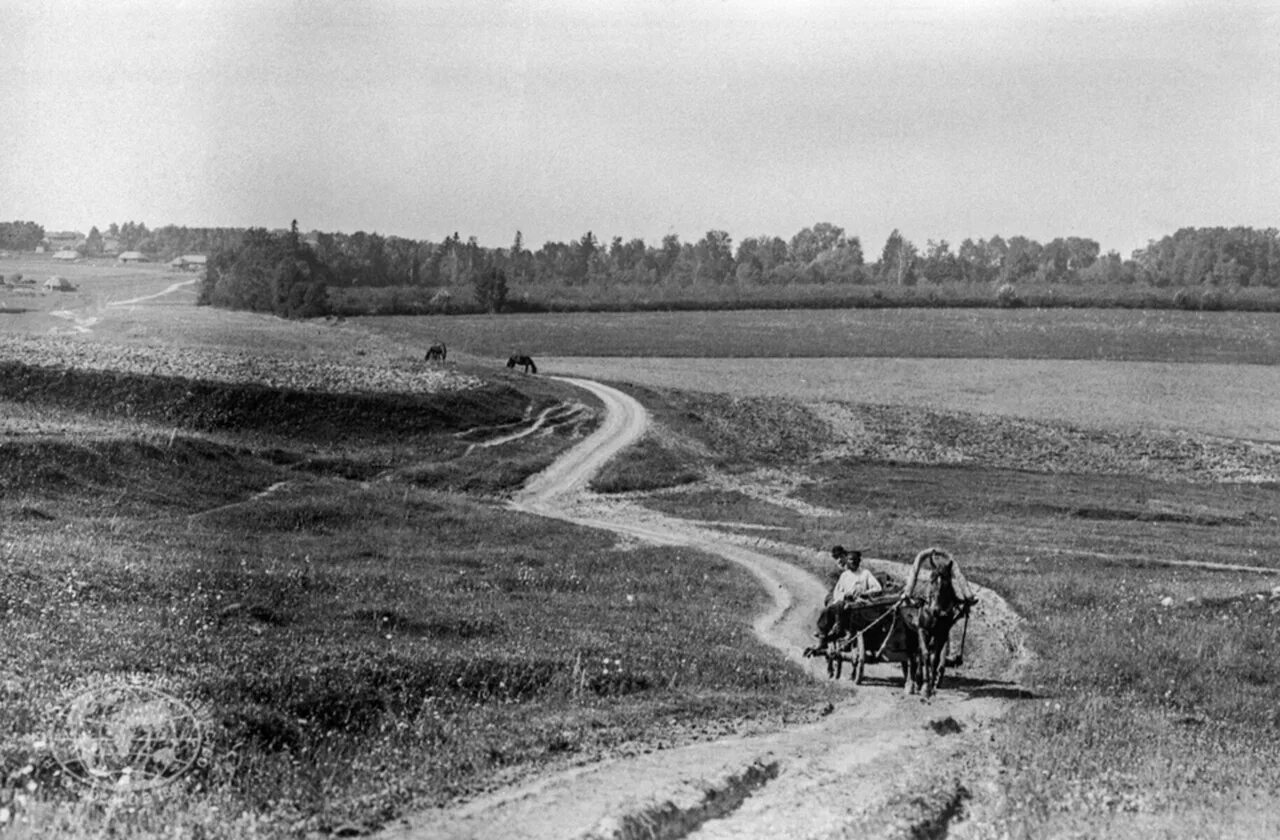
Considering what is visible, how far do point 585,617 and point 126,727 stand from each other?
12830 millimetres

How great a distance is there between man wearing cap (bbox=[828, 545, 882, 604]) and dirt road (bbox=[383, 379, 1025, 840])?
1502 millimetres

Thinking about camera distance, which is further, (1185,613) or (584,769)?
(1185,613)

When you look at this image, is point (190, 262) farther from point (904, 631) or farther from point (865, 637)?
point (904, 631)

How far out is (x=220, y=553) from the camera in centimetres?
2788

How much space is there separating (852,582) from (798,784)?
323 inches

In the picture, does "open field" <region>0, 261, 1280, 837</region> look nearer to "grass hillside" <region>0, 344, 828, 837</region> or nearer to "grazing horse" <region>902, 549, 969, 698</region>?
"grass hillside" <region>0, 344, 828, 837</region>

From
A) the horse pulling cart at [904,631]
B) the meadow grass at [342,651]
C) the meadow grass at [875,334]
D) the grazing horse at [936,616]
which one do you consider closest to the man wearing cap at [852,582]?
the horse pulling cart at [904,631]

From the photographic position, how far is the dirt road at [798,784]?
38.0 ft

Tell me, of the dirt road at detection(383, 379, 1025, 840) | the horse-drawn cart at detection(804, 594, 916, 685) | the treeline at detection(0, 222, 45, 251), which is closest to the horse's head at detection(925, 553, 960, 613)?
the horse-drawn cart at detection(804, 594, 916, 685)

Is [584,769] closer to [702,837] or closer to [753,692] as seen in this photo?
[702,837]

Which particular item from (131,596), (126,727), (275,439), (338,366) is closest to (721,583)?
(131,596)

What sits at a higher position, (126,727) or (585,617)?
(126,727)

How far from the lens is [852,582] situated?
2144 centimetres

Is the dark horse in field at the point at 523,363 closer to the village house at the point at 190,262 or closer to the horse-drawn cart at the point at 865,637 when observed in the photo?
the village house at the point at 190,262
